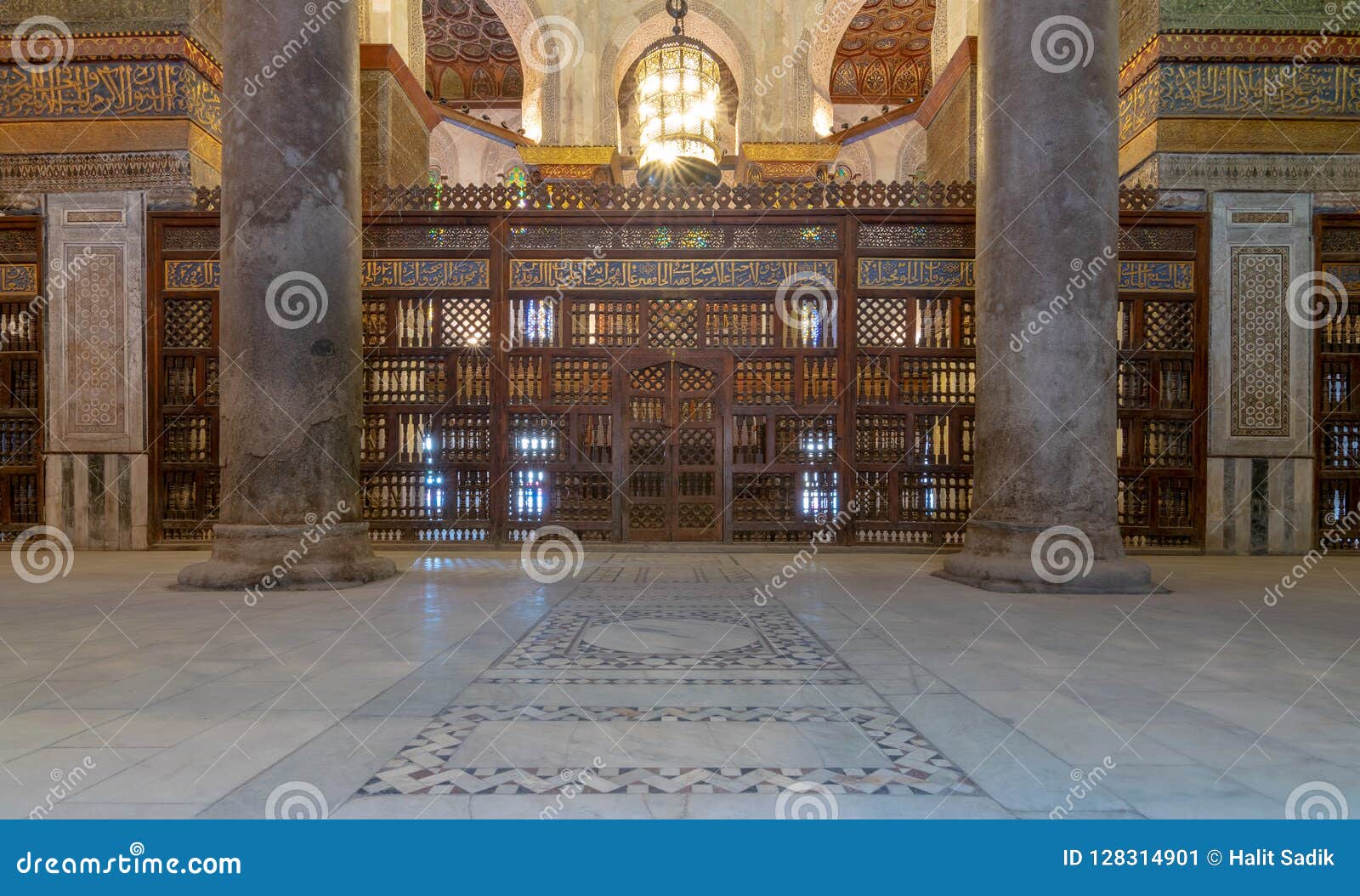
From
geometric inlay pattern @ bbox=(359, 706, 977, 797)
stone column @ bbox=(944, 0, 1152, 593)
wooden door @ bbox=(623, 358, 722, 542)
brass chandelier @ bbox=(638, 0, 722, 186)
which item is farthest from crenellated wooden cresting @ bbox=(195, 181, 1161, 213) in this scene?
geometric inlay pattern @ bbox=(359, 706, 977, 797)

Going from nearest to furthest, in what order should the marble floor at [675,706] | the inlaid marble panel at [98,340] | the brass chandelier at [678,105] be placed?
the marble floor at [675,706] → the inlaid marble panel at [98,340] → the brass chandelier at [678,105]

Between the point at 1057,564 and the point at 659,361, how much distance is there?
13.2ft

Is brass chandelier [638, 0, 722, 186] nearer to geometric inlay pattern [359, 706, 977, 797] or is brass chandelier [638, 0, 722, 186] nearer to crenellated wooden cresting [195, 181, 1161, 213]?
crenellated wooden cresting [195, 181, 1161, 213]

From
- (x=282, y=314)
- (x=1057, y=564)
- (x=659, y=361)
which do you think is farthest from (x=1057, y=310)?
(x=282, y=314)

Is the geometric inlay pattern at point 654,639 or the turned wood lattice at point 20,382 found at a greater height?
the turned wood lattice at point 20,382

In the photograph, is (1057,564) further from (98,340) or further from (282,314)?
(98,340)

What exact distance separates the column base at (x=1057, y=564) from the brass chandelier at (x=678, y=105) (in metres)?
7.00

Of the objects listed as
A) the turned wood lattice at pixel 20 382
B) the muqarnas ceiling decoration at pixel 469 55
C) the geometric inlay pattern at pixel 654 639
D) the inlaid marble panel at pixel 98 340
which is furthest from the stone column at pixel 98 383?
the muqarnas ceiling decoration at pixel 469 55

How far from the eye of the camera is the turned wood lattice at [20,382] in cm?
769

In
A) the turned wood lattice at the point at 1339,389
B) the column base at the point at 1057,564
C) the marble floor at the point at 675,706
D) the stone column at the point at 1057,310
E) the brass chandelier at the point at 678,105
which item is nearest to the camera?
the marble floor at the point at 675,706

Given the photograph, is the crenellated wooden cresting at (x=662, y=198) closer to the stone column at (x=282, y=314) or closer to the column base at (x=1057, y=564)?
the stone column at (x=282, y=314)

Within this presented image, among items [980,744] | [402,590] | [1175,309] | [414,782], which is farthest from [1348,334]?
[414,782]

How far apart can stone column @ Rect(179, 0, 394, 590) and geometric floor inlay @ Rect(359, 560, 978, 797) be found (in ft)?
7.55

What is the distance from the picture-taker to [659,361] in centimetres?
781
